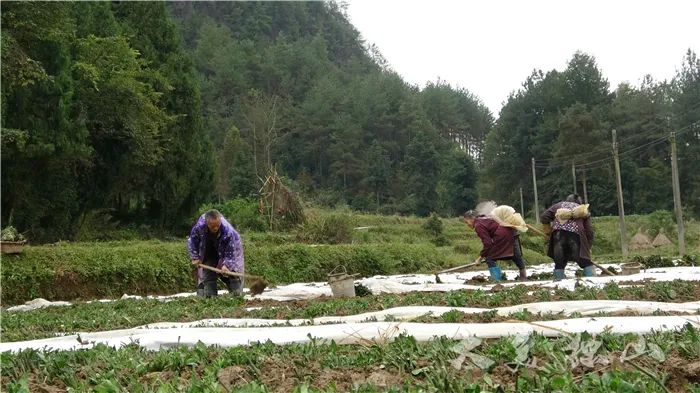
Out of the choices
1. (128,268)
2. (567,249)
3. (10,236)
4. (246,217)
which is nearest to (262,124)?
(246,217)

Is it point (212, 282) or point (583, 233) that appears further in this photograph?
point (583, 233)

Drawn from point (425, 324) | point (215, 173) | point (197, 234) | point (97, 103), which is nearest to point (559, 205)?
point (197, 234)

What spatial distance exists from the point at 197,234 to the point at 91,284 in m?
4.53

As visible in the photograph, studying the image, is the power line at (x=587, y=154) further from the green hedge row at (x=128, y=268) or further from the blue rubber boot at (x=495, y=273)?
the blue rubber boot at (x=495, y=273)

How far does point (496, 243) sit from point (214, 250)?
14.4 ft

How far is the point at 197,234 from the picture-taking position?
1025cm

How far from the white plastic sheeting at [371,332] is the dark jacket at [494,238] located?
21.7 ft

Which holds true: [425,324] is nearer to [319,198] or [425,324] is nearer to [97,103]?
[97,103]

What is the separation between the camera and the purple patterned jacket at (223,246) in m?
10.1

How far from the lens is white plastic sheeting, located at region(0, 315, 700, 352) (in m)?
4.74

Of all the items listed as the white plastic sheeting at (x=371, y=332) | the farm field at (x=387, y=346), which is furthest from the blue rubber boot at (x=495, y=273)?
the white plastic sheeting at (x=371, y=332)

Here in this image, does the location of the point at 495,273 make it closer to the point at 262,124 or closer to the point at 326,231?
the point at 326,231

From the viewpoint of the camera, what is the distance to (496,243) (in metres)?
12.0

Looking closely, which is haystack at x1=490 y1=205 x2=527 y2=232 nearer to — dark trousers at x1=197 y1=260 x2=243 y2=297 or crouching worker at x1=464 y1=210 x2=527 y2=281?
crouching worker at x1=464 y1=210 x2=527 y2=281
